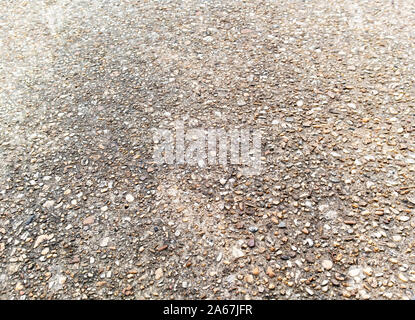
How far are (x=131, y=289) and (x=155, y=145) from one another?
1.82 m

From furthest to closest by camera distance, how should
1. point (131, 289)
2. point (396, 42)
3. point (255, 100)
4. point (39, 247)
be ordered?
point (396, 42)
point (255, 100)
point (39, 247)
point (131, 289)

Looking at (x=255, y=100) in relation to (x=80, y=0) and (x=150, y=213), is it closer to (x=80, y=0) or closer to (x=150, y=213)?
(x=150, y=213)

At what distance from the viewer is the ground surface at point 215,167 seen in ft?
10.3

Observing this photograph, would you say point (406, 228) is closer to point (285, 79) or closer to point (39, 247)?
point (285, 79)

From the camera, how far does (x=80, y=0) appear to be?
7.07 meters

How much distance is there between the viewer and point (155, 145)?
13.8 feet

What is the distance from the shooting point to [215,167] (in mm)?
3938

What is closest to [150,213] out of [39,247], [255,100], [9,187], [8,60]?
[39,247]

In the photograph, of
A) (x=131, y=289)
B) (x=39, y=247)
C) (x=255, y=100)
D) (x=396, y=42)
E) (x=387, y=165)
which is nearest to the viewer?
(x=131, y=289)

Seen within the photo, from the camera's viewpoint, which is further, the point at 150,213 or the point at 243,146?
the point at 243,146

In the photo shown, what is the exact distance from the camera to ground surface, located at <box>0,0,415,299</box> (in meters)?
3.12

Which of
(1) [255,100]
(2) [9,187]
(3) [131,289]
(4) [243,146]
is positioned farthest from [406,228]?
(2) [9,187]
